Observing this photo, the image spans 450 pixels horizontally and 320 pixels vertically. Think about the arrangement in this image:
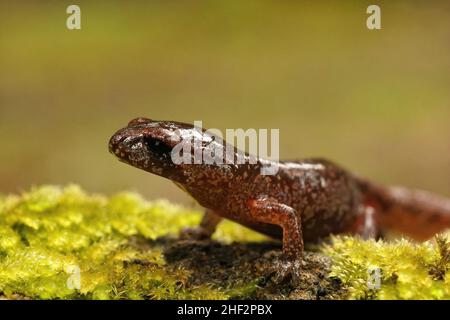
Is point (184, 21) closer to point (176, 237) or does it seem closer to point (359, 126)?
point (359, 126)

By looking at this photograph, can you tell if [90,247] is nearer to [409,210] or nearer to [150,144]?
[150,144]

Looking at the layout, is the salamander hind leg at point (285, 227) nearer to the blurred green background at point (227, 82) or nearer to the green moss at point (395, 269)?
the green moss at point (395, 269)

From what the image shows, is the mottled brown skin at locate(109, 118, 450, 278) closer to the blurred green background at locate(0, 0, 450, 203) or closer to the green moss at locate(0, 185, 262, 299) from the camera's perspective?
the green moss at locate(0, 185, 262, 299)

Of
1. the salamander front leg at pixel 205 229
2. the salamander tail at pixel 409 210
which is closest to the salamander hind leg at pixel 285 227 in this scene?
the salamander front leg at pixel 205 229

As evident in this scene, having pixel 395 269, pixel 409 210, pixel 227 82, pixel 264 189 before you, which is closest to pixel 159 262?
pixel 264 189

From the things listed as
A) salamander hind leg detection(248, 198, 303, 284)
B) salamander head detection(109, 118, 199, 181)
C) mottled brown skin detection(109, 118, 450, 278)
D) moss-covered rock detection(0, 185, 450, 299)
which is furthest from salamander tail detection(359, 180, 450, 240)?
salamander head detection(109, 118, 199, 181)

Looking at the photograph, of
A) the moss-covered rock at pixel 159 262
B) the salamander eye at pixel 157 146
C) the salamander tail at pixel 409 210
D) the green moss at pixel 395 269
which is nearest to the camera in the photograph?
the green moss at pixel 395 269

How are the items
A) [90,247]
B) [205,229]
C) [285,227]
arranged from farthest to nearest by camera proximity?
1. [205,229]
2. [90,247]
3. [285,227]
